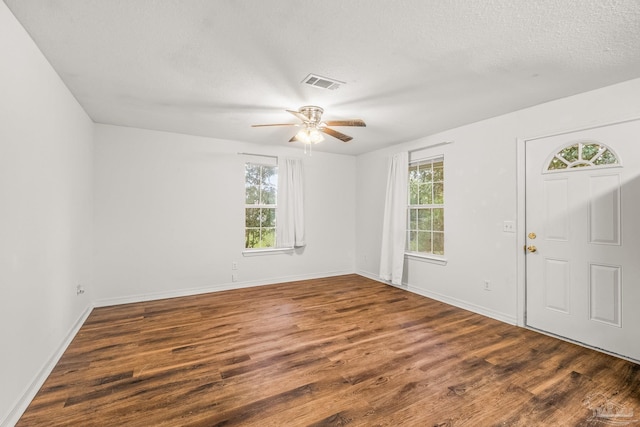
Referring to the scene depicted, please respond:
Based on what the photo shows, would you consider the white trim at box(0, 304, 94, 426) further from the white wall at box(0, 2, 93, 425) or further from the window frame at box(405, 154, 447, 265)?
the window frame at box(405, 154, 447, 265)

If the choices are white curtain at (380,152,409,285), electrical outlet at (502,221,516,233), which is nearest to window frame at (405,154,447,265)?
white curtain at (380,152,409,285)

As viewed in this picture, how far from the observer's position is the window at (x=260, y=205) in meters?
4.89

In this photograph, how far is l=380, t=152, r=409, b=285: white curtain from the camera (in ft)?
15.3

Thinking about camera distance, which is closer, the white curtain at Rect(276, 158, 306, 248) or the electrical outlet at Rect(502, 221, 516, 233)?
the electrical outlet at Rect(502, 221, 516, 233)

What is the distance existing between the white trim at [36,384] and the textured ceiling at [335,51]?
2359 mm

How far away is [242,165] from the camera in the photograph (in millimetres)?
4766

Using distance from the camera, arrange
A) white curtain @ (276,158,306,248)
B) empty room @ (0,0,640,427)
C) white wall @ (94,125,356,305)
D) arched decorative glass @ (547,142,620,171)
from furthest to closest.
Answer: white curtain @ (276,158,306,248), white wall @ (94,125,356,305), arched decorative glass @ (547,142,620,171), empty room @ (0,0,640,427)

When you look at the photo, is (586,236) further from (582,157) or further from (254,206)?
(254,206)

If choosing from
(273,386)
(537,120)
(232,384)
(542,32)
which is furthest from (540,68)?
(232,384)

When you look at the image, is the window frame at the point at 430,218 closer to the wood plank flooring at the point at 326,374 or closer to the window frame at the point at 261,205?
the wood plank flooring at the point at 326,374

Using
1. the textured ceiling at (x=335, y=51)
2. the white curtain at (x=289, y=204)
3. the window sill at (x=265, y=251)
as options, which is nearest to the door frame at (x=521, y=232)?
the textured ceiling at (x=335, y=51)

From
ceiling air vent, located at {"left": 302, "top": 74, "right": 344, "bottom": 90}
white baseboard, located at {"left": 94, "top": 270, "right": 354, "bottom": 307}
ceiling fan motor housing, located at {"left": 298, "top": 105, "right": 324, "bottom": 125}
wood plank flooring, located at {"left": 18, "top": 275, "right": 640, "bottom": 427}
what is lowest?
wood plank flooring, located at {"left": 18, "top": 275, "right": 640, "bottom": 427}

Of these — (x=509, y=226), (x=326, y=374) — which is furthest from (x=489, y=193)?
(x=326, y=374)

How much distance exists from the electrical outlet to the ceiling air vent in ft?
8.19
